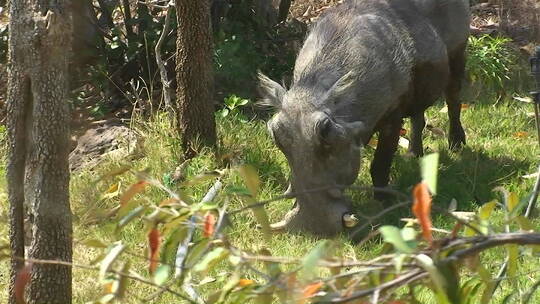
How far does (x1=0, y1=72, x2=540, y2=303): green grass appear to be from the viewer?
5625 mm

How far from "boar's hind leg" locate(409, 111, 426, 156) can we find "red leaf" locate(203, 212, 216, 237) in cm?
555

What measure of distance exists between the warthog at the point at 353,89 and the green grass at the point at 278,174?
302 mm

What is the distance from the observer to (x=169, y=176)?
259 inches

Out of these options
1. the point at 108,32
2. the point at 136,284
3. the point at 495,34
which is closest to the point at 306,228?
the point at 136,284

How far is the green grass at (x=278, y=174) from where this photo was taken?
221 inches

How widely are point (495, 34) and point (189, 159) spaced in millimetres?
4782

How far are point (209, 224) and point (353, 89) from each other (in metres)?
4.24

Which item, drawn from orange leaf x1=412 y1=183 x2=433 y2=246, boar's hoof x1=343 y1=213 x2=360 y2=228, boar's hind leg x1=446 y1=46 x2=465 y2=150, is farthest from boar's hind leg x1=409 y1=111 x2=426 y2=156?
orange leaf x1=412 y1=183 x2=433 y2=246

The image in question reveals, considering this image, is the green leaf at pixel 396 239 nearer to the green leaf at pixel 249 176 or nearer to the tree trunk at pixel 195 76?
the green leaf at pixel 249 176

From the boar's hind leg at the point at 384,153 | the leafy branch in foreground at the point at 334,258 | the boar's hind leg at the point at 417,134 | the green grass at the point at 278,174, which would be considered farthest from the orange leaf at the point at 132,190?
the boar's hind leg at the point at 417,134

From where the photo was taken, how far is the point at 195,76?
6.80 m

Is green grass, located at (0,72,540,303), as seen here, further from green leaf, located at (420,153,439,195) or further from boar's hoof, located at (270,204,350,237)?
green leaf, located at (420,153,439,195)

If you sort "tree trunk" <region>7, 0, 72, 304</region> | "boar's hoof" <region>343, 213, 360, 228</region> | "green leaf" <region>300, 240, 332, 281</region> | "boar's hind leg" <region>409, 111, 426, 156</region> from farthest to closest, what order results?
"boar's hind leg" <region>409, 111, 426, 156</region>, "boar's hoof" <region>343, 213, 360, 228</region>, "tree trunk" <region>7, 0, 72, 304</region>, "green leaf" <region>300, 240, 332, 281</region>

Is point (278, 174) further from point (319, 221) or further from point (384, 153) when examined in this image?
point (319, 221)
